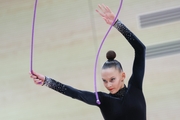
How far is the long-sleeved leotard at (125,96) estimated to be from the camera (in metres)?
1.10

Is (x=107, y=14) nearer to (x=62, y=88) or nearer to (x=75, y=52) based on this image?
(x=62, y=88)

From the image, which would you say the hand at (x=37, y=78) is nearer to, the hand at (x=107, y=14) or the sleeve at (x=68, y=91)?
the sleeve at (x=68, y=91)

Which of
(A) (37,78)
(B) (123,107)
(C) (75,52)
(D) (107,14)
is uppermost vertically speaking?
(D) (107,14)

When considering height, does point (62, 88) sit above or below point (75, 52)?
above

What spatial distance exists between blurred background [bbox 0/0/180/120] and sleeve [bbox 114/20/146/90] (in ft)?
2.02

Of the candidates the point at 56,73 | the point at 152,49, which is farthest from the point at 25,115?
the point at 152,49

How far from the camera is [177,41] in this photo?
1.75 meters

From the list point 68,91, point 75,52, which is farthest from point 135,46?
point 75,52

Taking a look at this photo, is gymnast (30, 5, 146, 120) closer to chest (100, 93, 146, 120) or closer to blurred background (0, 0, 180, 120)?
chest (100, 93, 146, 120)

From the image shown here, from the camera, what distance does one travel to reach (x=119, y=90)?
1.14m

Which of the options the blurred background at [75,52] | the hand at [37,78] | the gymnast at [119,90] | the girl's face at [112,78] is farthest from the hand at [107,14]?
the blurred background at [75,52]

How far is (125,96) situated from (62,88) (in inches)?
7.8

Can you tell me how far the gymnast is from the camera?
1.10 m

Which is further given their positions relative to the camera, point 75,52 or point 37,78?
point 75,52
